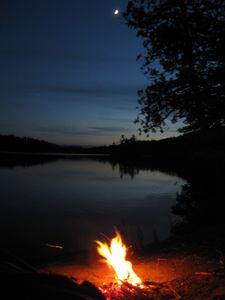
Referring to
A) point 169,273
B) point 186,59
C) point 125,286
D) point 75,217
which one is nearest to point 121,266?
point 125,286

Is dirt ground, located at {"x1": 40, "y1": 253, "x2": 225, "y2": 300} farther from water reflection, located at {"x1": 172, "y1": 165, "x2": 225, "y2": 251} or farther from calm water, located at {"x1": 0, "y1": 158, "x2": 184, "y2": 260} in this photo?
calm water, located at {"x1": 0, "y1": 158, "x2": 184, "y2": 260}

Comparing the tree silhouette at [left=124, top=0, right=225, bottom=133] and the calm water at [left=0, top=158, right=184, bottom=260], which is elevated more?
the tree silhouette at [left=124, top=0, right=225, bottom=133]

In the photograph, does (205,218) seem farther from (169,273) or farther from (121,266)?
(121,266)

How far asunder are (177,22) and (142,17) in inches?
59.2

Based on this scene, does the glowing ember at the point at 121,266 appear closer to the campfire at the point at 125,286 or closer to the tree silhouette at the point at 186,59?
the campfire at the point at 125,286

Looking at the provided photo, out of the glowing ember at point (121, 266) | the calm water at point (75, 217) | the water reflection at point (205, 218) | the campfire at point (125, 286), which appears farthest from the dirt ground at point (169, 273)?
the calm water at point (75, 217)

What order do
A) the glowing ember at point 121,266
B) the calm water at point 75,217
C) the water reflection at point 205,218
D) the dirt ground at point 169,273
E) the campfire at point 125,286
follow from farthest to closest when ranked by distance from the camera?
the calm water at point 75,217 < the water reflection at point 205,218 < the glowing ember at point 121,266 < the dirt ground at point 169,273 < the campfire at point 125,286

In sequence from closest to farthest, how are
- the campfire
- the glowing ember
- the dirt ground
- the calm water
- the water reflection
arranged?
the campfire
the dirt ground
the glowing ember
the water reflection
the calm water

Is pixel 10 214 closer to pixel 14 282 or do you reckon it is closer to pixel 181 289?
pixel 181 289

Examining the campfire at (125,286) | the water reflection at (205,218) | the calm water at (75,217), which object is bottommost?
the calm water at (75,217)

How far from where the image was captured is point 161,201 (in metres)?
33.0

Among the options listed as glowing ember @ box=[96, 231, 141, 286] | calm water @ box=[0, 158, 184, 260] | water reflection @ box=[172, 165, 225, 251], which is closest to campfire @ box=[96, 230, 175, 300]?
glowing ember @ box=[96, 231, 141, 286]

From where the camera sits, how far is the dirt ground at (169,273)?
6.84 m

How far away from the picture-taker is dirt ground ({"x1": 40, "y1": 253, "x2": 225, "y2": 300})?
684 cm
